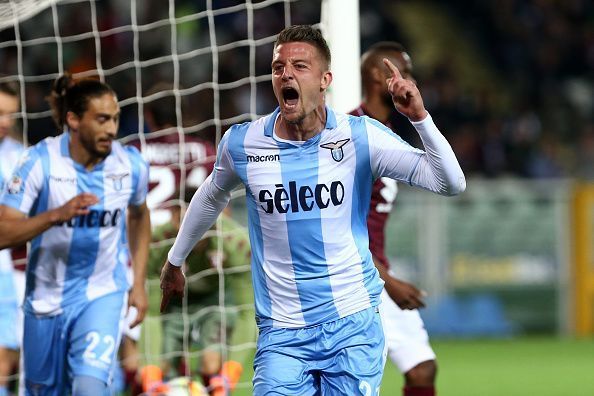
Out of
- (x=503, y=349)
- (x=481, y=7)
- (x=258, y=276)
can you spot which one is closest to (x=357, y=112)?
(x=258, y=276)

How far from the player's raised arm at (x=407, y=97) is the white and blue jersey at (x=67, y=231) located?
228 cm

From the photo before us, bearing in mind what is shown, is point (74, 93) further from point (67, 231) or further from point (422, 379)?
point (422, 379)

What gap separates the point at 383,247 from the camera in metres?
6.80

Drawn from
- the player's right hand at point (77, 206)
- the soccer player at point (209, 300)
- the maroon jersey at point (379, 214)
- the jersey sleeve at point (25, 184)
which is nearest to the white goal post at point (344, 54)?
the maroon jersey at point (379, 214)

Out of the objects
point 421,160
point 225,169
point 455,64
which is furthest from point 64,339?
point 455,64

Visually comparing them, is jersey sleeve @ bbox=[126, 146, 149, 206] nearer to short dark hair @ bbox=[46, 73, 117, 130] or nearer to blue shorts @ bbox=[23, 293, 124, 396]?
short dark hair @ bbox=[46, 73, 117, 130]

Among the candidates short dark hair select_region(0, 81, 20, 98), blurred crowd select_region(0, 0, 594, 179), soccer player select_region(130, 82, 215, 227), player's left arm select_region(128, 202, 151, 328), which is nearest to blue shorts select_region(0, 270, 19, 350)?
soccer player select_region(130, 82, 215, 227)

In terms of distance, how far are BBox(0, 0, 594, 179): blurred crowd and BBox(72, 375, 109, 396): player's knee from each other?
8248mm

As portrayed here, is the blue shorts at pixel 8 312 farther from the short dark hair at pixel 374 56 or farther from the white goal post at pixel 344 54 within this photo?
the short dark hair at pixel 374 56

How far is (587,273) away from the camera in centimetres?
1519

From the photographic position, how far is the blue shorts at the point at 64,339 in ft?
20.0

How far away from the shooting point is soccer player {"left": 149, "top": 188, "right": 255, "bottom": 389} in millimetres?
8250

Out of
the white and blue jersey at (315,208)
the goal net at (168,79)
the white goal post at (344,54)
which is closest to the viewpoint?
the white and blue jersey at (315,208)

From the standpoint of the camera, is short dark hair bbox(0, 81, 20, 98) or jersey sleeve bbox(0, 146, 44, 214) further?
short dark hair bbox(0, 81, 20, 98)
